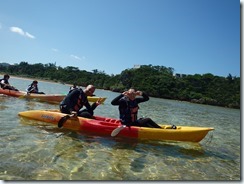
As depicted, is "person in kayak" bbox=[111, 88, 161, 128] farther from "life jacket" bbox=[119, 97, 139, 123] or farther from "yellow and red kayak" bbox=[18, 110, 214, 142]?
"yellow and red kayak" bbox=[18, 110, 214, 142]

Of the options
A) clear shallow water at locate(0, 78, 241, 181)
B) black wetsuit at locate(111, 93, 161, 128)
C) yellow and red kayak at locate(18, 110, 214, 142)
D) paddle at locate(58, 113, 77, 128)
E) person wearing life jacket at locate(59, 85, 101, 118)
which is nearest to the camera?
clear shallow water at locate(0, 78, 241, 181)

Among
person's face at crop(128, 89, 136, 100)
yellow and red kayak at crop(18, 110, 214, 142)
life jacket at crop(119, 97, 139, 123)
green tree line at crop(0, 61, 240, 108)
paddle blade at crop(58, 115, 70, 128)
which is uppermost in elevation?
green tree line at crop(0, 61, 240, 108)

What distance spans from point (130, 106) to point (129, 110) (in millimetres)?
91

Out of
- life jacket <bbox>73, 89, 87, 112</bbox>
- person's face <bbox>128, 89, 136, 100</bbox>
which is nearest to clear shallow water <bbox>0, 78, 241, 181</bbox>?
life jacket <bbox>73, 89, 87, 112</bbox>

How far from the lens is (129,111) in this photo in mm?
5832

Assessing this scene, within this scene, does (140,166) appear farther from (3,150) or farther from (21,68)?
(21,68)

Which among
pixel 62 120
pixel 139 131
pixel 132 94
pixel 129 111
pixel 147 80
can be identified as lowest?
pixel 139 131

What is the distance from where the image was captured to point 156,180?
3.61 m

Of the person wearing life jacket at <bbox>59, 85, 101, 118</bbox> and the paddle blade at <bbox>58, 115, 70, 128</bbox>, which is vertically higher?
the person wearing life jacket at <bbox>59, 85, 101, 118</bbox>

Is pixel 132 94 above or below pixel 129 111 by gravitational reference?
above

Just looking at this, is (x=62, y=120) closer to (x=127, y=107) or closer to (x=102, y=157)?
(x=127, y=107)

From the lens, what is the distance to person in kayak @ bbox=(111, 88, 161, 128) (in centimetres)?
571

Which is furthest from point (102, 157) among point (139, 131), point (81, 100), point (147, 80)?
point (147, 80)

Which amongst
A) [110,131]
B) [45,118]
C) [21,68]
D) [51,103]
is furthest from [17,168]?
[21,68]
